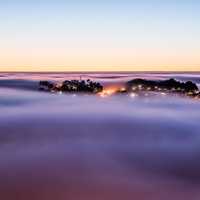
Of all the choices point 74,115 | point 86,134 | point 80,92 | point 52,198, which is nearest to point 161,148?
point 86,134

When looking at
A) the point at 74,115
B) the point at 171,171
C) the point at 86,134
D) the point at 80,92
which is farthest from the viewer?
the point at 80,92

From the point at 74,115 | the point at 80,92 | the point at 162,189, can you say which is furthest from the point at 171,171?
the point at 80,92

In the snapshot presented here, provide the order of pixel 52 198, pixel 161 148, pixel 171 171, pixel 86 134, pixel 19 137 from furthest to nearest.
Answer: pixel 86 134 < pixel 19 137 < pixel 161 148 < pixel 171 171 < pixel 52 198

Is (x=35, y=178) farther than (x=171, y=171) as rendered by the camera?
No

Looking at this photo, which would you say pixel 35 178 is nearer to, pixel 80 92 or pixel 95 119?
pixel 95 119

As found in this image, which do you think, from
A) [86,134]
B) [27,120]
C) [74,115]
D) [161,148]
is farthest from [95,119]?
[161,148]

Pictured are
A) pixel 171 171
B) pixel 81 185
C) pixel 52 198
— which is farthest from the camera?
pixel 171 171

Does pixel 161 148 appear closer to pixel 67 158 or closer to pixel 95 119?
pixel 67 158

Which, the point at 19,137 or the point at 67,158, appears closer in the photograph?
the point at 67,158

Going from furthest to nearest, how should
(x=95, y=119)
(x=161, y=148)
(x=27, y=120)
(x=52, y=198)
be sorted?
(x=95, y=119)
(x=27, y=120)
(x=161, y=148)
(x=52, y=198)
